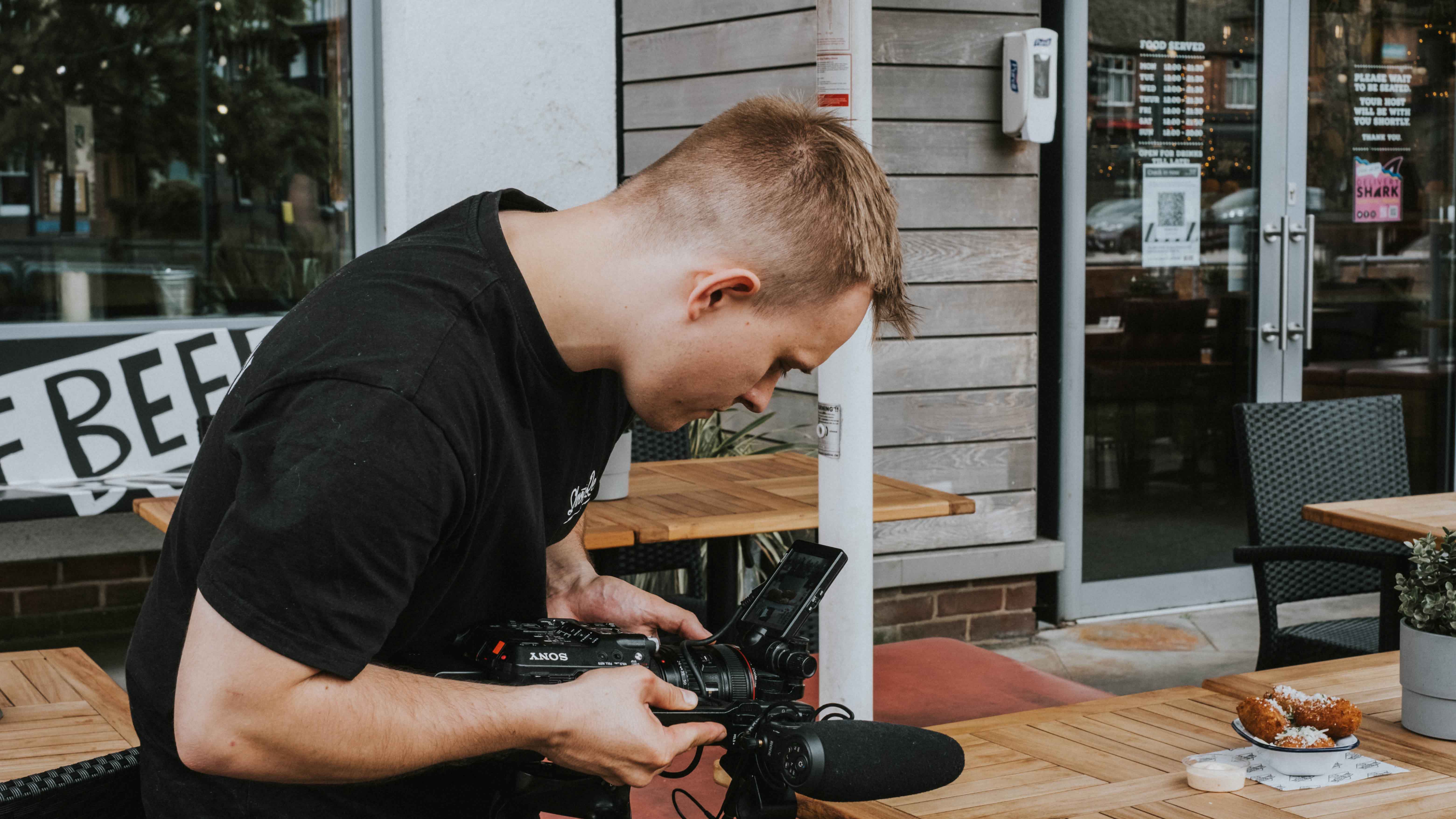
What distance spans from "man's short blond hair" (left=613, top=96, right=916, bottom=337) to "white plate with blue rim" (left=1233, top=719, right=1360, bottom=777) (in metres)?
0.86

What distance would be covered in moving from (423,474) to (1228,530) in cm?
491

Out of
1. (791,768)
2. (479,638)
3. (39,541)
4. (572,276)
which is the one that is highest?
(572,276)

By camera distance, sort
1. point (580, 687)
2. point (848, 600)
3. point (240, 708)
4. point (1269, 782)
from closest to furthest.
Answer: point (240, 708) → point (580, 687) → point (1269, 782) → point (848, 600)

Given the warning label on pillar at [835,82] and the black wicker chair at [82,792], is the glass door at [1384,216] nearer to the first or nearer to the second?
the warning label on pillar at [835,82]

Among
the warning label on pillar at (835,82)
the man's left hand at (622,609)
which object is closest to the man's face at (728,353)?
the man's left hand at (622,609)

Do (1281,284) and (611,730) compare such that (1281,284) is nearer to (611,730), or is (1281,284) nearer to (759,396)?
(759,396)

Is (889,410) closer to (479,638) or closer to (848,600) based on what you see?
(848,600)

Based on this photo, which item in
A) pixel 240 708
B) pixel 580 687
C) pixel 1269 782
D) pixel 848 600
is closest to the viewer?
pixel 240 708

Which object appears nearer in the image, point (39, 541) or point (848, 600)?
point (848, 600)

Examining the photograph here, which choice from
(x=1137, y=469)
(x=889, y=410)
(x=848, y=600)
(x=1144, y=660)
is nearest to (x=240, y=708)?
(x=848, y=600)

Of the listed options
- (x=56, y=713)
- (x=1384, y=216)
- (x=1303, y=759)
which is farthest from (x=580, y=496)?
(x=1384, y=216)

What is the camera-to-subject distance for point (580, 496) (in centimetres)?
144

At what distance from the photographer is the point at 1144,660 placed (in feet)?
15.5

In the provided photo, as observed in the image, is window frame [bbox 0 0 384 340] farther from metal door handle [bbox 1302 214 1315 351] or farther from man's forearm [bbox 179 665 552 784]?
man's forearm [bbox 179 665 552 784]
